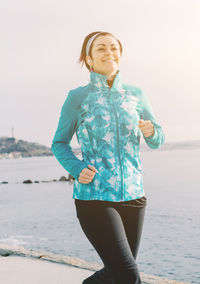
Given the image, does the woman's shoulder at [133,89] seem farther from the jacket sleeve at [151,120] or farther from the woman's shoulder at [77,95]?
Result: the woman's shoulder at [77,95]

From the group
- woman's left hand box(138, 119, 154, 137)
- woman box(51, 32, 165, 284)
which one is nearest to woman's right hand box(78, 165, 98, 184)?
woman box(51, 32, 165, 284)

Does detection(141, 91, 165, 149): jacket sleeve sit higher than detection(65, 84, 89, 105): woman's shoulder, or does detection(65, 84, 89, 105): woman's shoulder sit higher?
detection(65, 84, 89, 105): woman's shoulder

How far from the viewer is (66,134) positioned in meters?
2.69

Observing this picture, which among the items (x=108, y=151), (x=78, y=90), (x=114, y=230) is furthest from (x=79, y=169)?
(x=78, y=90)

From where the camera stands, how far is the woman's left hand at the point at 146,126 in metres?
2.55

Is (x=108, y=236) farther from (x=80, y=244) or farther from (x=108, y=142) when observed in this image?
(x=80, y=244)

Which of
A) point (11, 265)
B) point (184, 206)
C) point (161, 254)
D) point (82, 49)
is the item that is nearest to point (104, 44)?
point (82, 49)

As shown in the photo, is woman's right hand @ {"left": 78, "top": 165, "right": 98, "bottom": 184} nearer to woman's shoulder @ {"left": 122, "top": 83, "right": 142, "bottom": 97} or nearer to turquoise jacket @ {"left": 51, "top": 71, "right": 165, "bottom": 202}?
turquoise jacket @ {"left": 51, "top": 71, "right": 165, "bottom": 202}

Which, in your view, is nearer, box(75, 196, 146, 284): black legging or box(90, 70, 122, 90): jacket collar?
box(75, 196, 146, 284): black legging

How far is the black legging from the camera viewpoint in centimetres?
241

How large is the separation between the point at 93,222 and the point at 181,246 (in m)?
18.2

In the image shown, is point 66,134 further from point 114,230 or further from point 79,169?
point 114,230

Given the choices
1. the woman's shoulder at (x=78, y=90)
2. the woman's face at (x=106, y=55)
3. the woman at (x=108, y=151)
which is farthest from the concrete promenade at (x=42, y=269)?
the woman's face at (x=106, y=55)

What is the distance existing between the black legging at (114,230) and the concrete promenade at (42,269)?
2141 mm
